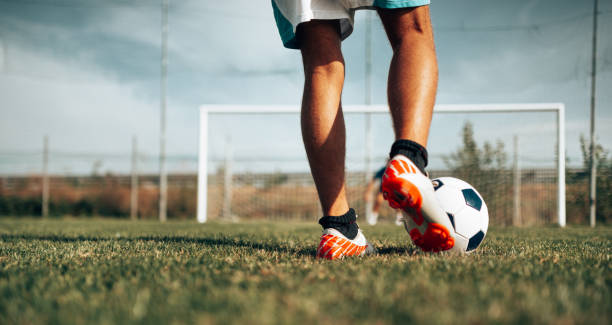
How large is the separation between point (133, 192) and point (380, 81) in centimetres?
737

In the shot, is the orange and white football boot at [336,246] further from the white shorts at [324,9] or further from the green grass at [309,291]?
the white shorts at [324,9]

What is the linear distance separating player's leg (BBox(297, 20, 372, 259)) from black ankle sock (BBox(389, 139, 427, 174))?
275mm

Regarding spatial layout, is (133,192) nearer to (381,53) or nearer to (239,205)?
(239,205)

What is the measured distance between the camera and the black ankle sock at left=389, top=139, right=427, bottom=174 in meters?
1.36

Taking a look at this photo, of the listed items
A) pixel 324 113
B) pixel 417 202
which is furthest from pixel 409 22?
pixel 417 202

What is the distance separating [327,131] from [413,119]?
33 centimetres

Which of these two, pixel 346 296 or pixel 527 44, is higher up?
pixel 527 44

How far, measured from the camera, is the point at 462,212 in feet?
5.32

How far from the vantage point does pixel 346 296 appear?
32.1 inches

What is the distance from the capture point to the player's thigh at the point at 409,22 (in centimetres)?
151

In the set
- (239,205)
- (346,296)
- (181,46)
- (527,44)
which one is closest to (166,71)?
(181,46)

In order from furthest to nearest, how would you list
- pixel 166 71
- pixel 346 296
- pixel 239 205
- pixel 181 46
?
pixel 181 46 < pixel 166 71 < pixel 239 205 < pixel 346 296

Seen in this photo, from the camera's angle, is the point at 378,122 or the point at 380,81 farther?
the point at 380,81

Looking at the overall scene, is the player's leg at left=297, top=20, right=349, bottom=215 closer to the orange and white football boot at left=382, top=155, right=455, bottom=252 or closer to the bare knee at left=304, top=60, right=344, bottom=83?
the bare knee at left=304, top=60, right=344, bottom=83
